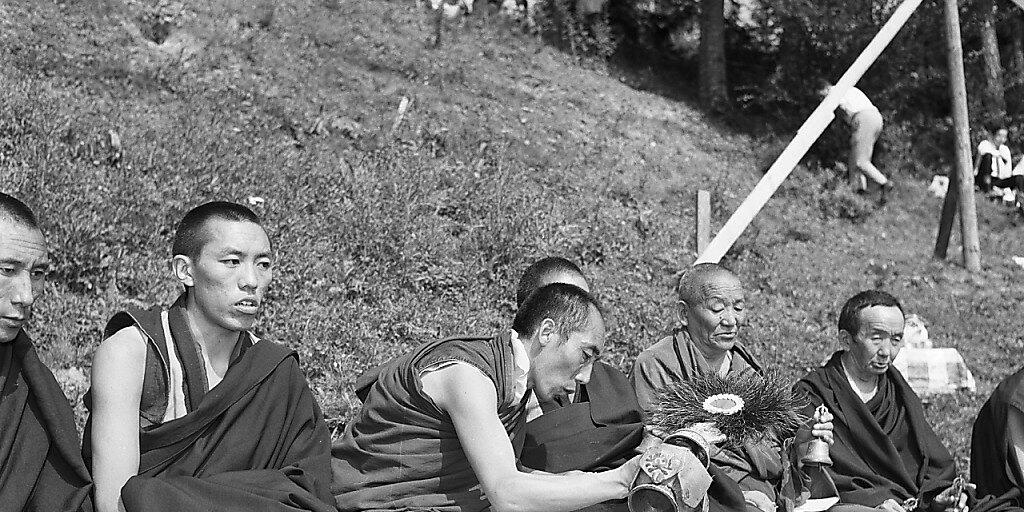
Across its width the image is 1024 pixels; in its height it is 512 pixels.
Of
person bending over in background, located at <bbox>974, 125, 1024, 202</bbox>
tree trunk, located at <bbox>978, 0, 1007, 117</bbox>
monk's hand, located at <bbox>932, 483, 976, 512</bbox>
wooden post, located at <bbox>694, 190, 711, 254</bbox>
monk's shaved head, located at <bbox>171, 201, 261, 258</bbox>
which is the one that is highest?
tree trunk, located at <bbox>978, 0, 1007, 117</bbox>

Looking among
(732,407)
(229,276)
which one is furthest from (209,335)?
(732,407)

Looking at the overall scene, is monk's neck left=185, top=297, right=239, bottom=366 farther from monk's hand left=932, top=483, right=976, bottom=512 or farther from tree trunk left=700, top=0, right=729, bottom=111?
tree trunk left=700, top=0, right=729, bottom=111

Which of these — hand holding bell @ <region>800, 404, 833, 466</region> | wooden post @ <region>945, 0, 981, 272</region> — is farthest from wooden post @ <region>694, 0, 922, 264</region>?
hand holding bell @ <region>800, 404, 833, 466</region>

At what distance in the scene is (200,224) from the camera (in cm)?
377

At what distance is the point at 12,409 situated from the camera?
348 cm

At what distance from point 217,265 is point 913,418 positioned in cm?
340

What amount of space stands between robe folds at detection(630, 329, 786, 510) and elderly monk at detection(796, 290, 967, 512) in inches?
18.2

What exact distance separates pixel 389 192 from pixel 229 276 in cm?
533

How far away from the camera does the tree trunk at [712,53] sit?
15.9 m

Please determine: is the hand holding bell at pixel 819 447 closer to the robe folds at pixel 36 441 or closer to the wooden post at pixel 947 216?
the robe folds at pixel 36 441

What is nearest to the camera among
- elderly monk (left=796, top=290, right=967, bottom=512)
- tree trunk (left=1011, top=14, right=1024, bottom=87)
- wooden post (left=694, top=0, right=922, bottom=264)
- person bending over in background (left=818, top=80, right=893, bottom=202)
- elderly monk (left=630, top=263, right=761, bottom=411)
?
elderly monk (left=630, top=263, right=761, bottom=411)

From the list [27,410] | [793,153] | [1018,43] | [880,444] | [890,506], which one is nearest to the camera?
[27,410]

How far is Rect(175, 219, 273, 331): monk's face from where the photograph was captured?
3693 millimetres

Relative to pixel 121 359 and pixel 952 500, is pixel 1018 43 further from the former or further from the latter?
pixel 121 359
